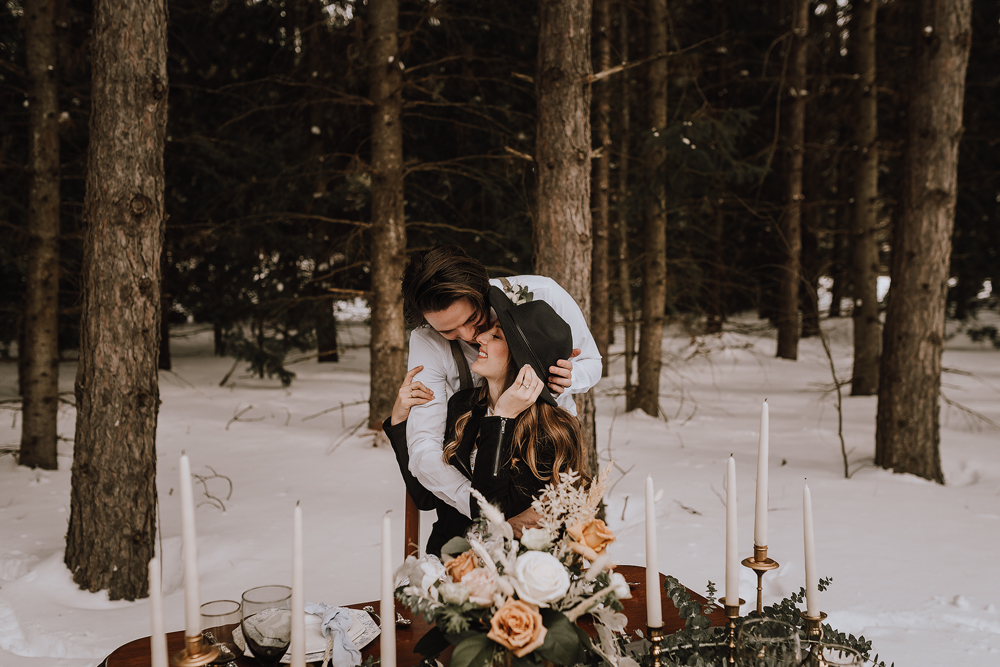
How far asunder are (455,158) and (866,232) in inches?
250

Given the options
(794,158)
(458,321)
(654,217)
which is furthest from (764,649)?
(794,158)

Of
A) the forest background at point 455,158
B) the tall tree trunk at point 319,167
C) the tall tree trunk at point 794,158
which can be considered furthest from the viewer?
the tall tree trunk at point 794,158

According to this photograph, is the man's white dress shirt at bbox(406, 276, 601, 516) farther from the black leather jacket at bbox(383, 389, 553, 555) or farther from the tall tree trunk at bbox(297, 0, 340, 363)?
the tall tree trunk at bbox(297, 0, 340, 363)

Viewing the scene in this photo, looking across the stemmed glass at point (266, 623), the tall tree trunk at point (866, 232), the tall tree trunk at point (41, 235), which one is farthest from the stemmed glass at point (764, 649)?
the tall tree trunk at point (866, 232)

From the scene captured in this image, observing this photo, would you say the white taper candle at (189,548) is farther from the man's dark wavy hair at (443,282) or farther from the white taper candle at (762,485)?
the man's dark wavy hair at (443,282)

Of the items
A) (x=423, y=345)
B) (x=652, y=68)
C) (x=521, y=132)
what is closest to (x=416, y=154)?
(x=521, y=132)

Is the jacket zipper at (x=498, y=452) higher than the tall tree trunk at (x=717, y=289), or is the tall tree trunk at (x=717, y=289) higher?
the tall tree trunk at (x=717, y=289)

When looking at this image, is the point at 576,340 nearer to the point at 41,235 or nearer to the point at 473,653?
the point at 473,653

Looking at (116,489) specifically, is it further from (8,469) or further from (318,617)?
(8,469)

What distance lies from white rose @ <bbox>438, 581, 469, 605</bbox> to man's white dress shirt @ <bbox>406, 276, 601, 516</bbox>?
1121 millimetres

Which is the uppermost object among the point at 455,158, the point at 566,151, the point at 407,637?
the point at 455,158

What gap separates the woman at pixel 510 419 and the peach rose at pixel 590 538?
95 centimetres

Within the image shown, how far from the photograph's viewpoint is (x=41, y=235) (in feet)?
17.2

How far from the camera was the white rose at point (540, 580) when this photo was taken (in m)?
1.04
